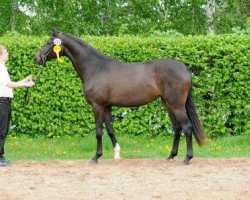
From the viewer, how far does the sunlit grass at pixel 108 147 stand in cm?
1454

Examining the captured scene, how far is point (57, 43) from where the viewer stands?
1316 centimetres

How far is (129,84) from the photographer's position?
42.5ft

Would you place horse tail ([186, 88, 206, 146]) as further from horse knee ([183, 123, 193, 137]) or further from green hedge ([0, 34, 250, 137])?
green hedge ([0, 34, 250, 137])

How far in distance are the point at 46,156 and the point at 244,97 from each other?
509 cm

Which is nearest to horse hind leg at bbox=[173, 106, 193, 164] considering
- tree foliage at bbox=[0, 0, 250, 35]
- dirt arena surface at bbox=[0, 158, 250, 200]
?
dirt arena surface at bbox=[0, 158, 250, 200]

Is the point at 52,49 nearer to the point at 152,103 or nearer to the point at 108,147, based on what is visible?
the point at 108,147

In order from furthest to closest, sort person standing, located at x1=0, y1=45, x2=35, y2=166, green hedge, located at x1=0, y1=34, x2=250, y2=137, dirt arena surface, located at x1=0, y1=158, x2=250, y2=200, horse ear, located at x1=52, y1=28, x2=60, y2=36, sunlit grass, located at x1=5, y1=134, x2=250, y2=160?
green hedge, located at x1=0, y1=34, x2=250, y2=137 → sunlit grass, located at x1=5, y1=134, x2=250, y2=160 → horse ear, located at x1=52, y1=28, x2=60, y2=36 → person standing, located at x1=0, y1=45, x2=35, y2=166 → dirt arena surface, located at x1=0, y1=158, x2=250, y2=200

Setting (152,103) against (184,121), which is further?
(152,103)

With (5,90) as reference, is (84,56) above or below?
above

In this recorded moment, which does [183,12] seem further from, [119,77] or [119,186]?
[119,186]

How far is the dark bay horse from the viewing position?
1266cm

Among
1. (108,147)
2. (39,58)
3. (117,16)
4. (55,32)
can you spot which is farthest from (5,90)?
(117,16)

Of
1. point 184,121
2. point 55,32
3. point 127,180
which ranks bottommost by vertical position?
point 127,180

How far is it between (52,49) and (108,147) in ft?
11.1
